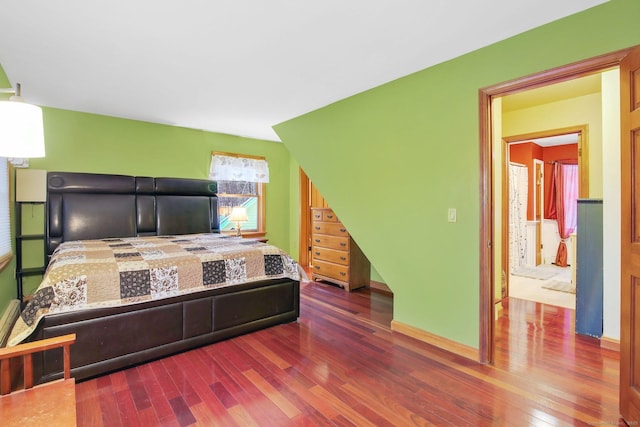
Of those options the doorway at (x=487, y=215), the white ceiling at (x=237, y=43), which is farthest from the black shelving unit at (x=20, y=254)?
the doorway at (x=487, y=215)

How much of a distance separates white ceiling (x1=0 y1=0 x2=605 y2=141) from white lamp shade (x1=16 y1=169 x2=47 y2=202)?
0.87 m

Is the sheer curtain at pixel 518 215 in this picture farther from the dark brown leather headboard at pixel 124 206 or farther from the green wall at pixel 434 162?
the dark brown leather headboard at pixel 124 206

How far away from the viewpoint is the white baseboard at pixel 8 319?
8.81ft

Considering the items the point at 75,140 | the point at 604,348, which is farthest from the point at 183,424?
the point at 75,140

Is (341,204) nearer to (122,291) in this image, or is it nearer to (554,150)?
(122,291)

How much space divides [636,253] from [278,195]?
510cm

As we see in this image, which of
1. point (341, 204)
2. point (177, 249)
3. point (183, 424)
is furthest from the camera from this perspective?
point (341, 204)

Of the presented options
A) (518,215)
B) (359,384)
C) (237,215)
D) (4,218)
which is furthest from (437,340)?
(4,218)

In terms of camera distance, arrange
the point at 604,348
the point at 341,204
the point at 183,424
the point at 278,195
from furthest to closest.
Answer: the point at 278,195
the point at 341,204
the point at 604,348
the point at 183,424

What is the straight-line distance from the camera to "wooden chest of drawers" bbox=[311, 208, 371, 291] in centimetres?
448

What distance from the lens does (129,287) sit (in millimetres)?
2387

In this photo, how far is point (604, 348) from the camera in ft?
8.77

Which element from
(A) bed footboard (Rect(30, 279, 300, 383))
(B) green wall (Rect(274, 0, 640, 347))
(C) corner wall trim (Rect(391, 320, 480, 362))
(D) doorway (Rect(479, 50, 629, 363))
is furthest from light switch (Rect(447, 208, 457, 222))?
(A) bed footboard (Rect(30, 279, 300, 383))

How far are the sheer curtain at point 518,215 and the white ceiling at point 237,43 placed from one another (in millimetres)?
3793
